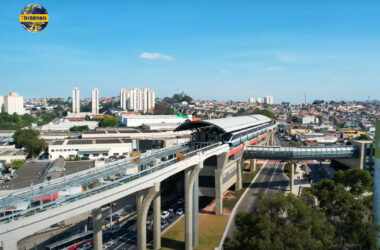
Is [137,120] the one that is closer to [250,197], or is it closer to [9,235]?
[250,197]

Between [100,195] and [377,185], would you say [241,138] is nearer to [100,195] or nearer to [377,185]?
[377,185]

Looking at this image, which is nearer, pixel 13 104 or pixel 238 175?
pixel 238 175

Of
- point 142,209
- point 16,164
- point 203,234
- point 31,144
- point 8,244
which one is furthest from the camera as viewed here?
point 31,144

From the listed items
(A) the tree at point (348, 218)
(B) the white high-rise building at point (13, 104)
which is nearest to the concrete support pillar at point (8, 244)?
(A) the tree at point (348, 218)

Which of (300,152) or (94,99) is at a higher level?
(94,99)

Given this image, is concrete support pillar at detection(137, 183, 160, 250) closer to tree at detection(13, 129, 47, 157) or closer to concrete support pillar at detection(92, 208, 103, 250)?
concrete support pillar at detection(92, 208, 103, 250)

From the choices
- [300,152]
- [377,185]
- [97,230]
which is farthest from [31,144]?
[377,185]

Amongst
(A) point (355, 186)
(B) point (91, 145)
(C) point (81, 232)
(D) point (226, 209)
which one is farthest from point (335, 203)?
(B) point (91, 145)
